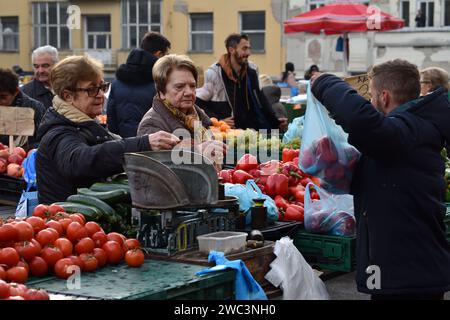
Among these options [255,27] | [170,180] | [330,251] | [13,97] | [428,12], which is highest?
[428,12]

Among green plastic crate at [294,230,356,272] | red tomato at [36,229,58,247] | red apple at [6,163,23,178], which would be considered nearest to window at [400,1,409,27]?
red apple at [6,163,23,178]

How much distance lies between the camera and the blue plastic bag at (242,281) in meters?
3.34

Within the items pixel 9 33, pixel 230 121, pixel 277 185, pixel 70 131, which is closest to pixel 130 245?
pixel 70 131

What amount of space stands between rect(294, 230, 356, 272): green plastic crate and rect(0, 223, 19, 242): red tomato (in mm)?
1742

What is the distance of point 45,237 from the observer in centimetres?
329

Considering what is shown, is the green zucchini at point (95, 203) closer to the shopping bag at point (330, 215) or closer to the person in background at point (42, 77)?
the shopping bag at point (330, 215)

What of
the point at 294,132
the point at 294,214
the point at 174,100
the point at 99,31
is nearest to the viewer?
the point at 174,100

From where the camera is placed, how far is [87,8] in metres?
32.7

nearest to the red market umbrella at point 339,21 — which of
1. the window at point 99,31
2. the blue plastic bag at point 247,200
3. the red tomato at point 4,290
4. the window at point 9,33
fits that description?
the blue plastic bag at point 247,200

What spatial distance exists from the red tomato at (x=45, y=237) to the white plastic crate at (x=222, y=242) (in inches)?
25.5

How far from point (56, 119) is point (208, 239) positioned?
3.68 ft

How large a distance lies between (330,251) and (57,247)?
1.58m

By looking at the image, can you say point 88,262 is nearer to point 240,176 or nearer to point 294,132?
point 240,176
